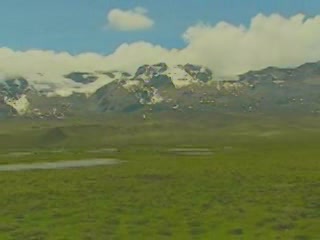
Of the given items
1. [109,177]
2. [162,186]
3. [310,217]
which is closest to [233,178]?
[162,186]

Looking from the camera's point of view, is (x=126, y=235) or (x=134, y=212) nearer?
(x=126, y=235)

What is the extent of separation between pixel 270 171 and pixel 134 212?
38.8 meters

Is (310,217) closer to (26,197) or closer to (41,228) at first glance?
(41,228)

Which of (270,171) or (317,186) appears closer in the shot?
(317,186)

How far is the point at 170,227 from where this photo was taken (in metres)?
34.8

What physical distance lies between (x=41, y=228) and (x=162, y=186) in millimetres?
25583

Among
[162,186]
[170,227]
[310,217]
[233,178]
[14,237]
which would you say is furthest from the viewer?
[233,178]

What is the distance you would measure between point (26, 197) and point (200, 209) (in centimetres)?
1806

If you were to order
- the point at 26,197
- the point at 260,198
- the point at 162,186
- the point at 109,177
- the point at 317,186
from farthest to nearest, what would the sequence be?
1. the point at 109,177
2. the point at 162,186
3. the point at 317,186
4. the point at 26,197
5. the point at 260,198

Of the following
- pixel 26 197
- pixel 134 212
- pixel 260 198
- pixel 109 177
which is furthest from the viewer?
pixel 109 177

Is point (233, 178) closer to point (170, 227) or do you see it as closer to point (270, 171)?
point (270, 171)

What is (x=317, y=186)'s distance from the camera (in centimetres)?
5609

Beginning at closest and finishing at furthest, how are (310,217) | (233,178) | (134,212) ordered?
(310,217) < (134,212) < (233,178)

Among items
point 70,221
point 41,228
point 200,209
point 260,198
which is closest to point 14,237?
point 41,228
